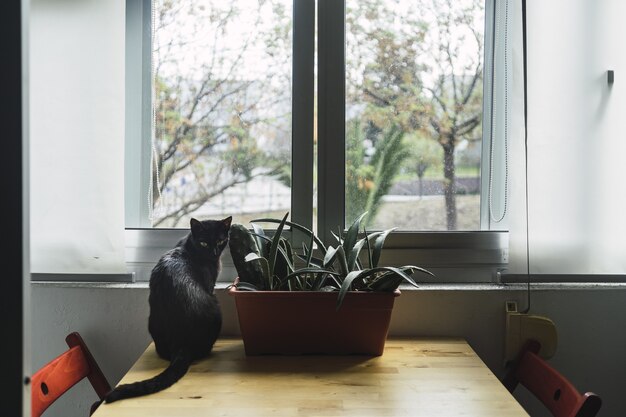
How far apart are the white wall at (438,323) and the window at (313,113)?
15 centimetres

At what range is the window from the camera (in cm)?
168

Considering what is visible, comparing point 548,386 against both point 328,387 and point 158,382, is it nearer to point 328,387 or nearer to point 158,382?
point 328,387

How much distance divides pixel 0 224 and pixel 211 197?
1198mm

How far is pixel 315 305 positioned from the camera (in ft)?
4.53

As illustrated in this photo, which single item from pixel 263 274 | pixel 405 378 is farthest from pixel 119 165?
pixel 405 378

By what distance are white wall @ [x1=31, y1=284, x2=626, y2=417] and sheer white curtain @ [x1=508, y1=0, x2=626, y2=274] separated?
0.15 m

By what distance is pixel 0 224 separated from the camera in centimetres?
51

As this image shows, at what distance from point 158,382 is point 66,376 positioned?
287 millimetres

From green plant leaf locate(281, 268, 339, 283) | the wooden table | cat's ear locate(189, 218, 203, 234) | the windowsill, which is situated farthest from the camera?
the windowsill

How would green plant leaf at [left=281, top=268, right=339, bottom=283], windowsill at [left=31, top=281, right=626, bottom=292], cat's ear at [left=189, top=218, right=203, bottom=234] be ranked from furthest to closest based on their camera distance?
windowsill at [left=31, top=281, right=626, bottom=292]
cat's ear at [left=189, top=218, right=203, bottom=234]
green plant leaf at [left=281, top=268, right=339, bottom=283]

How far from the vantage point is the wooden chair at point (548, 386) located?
114 centimetres

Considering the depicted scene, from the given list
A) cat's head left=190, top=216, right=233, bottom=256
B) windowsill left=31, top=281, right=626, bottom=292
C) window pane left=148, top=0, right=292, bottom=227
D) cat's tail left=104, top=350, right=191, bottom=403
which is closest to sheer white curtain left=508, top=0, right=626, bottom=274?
windowsill left=31, top=281, right=626, bottom=292

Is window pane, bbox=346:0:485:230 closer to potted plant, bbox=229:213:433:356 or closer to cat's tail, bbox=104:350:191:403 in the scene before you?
potted plant, bbox=229:213:433:356

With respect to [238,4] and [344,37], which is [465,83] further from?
[238,4]
